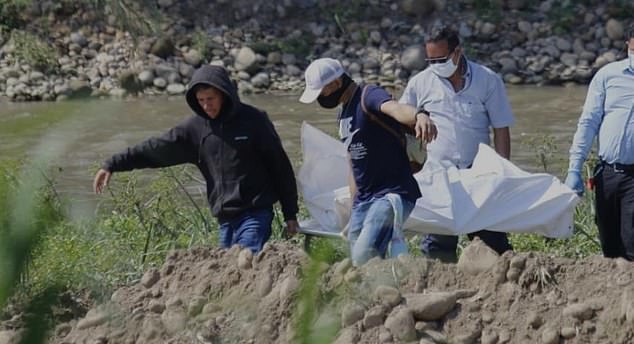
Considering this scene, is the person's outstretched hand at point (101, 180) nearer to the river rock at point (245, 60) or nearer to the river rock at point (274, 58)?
the river rock at point (245, 60)

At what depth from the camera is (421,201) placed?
612 centimetres

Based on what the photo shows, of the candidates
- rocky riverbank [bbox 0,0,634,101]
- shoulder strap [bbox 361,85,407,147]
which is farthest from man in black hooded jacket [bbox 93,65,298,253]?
rocky riverbank [bbox 0,0,634,101]

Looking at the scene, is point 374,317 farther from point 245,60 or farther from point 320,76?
point 245,60

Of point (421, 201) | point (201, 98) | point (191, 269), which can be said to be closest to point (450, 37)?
point (421, 201)

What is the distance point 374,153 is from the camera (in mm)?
5871

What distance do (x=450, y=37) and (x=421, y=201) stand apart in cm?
80

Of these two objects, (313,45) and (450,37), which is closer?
(450,37)

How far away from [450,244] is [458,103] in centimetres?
68

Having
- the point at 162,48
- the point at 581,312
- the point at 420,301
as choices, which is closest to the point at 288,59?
the point at 162,48

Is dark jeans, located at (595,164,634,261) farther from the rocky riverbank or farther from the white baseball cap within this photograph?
the rocky riverbank

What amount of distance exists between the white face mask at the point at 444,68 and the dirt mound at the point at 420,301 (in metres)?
1.29

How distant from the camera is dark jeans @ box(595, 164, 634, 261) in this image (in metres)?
5.85

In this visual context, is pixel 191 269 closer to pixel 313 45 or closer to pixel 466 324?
pixel 466 324

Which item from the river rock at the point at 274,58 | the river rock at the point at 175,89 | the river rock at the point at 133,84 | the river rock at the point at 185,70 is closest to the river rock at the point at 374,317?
the river rock at the point at 133,84
